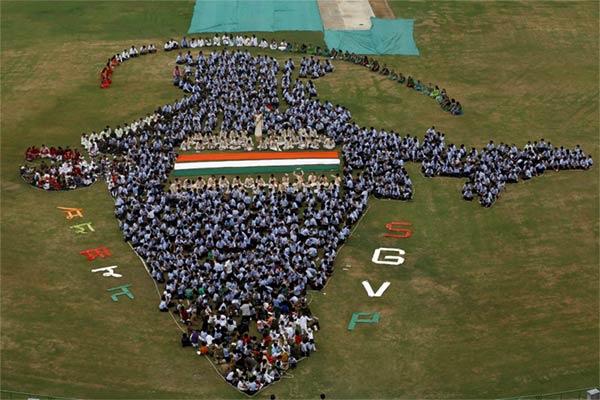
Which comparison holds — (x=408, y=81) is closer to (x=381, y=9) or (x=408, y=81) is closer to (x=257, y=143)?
(x=257, y=143)

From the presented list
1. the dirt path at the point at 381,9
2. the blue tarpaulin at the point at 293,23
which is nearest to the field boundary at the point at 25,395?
the blue tarpaulin at the point at 293,23

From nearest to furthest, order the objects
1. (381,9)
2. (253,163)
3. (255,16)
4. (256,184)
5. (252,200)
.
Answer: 1. (252,200)
2. (256,184)
3. (253,163)
4. (255,16)
5. (381,9)

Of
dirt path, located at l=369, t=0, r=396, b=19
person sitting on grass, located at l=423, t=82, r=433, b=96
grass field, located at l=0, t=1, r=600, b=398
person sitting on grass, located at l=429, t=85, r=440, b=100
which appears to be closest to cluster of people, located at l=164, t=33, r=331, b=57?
grass field, located at l=0, t=1, r=600, b=398

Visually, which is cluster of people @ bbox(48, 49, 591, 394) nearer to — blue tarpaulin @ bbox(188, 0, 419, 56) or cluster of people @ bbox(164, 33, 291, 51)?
cluster of people @ bbox(164, 33, 291, 51)

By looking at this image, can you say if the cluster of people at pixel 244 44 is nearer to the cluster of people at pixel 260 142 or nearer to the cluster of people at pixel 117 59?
the cluster of people at pixel 117 59

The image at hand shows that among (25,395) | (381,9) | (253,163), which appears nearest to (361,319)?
(25,395)

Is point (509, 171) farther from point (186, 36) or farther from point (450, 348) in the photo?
point (186, 36)
